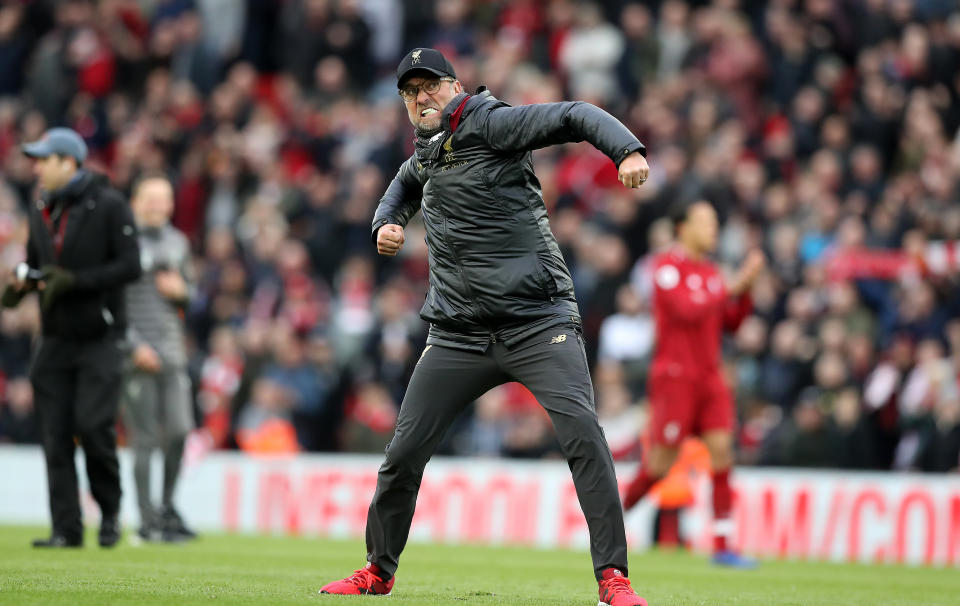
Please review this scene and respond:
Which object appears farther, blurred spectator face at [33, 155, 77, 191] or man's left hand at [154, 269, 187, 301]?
man's left hand at [154, 269, 187, 301]

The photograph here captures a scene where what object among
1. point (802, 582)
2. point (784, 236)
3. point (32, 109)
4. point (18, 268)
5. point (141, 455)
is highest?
point (32, 109)

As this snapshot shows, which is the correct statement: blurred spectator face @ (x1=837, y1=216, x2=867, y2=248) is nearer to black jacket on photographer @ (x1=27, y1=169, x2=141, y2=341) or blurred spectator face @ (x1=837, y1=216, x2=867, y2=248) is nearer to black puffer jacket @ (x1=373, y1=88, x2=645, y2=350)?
black jacket on photographer @ (x1=27, y1=169, x2=141, y2=341)

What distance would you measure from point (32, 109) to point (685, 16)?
9942 millimetres

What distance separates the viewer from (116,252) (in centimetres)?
1028

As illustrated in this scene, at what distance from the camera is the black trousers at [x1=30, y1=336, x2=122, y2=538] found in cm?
1012

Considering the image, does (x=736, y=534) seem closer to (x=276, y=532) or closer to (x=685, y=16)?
(x=276, y=532)

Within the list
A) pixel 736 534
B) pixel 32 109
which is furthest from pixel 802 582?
pixel 32 109

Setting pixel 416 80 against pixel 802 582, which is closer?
pixel 416 80

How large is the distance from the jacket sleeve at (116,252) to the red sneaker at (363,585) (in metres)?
3.50

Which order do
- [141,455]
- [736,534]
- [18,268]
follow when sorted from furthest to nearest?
[736,534] < [141,455] < [18,268]

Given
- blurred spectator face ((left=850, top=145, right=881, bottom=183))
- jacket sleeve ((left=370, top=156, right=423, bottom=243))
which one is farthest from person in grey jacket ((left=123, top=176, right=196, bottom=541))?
blurred spectator face ((left=850, top=145, right=881, bottom=183))

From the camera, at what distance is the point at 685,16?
20.9m

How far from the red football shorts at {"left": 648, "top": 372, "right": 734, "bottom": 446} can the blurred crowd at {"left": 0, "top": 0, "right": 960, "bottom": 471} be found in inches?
137

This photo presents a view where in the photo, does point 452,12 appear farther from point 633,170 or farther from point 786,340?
point 633,170
